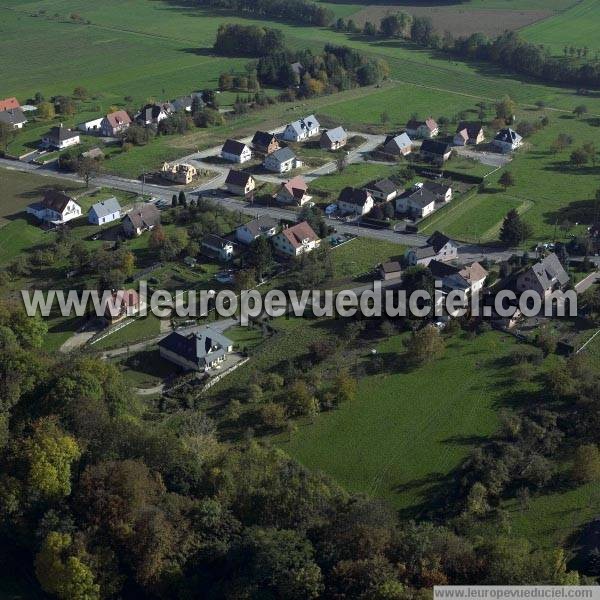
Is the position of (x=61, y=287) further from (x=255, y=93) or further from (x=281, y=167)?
(x=255, y=93)

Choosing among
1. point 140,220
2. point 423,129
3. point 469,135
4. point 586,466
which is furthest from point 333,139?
point 586,466

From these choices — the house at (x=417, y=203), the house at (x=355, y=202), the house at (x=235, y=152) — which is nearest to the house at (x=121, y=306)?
the house at (x=355, y=202)

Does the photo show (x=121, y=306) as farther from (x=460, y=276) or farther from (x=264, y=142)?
(x=264, y=142)

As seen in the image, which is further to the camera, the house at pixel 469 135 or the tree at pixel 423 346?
the house at pixel 469 135

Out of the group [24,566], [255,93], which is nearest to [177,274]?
[24,566]

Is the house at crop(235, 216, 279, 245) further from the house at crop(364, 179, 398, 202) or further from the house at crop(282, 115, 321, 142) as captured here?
the house at crop(282, 115, 321, 142)

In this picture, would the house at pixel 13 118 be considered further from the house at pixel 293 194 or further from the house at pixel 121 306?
the house at pixel 121 306
